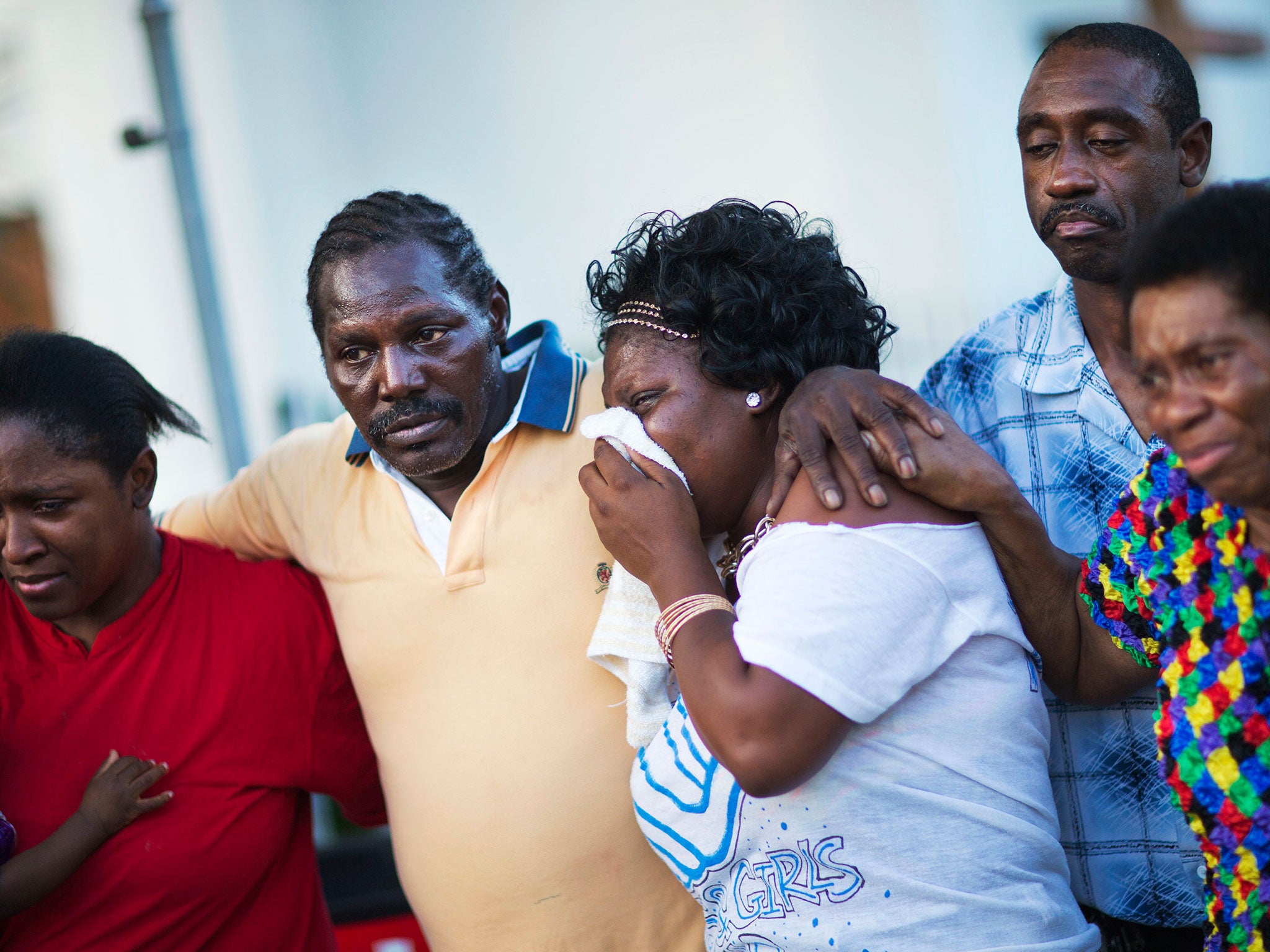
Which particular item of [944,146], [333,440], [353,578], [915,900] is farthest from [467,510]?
[944,146]

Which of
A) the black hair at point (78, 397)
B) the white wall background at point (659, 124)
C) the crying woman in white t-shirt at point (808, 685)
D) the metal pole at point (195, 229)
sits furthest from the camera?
the white wall background at point (659, 124)

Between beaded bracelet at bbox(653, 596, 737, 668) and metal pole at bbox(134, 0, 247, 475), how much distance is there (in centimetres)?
196

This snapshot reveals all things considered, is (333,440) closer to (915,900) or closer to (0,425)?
(0,425)

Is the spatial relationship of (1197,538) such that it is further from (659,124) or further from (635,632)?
(659,124)

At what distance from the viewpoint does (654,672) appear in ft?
6.54

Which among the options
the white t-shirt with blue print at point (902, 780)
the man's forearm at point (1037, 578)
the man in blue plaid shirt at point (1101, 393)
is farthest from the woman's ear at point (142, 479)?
the man in blue plaid shirt at point (1101, 393)

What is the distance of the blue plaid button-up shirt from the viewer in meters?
2.14

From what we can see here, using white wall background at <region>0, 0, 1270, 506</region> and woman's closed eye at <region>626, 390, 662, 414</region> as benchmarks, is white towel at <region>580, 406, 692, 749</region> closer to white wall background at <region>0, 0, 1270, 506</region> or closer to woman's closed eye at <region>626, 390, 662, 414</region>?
woman's closed eye at <region>626, 390, 662, 414</region>

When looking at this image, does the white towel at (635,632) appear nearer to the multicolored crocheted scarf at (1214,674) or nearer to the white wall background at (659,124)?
the multicolored crocheted scarf at (1214,674)

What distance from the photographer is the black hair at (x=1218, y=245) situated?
1296 mm

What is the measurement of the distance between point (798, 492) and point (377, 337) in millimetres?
1024

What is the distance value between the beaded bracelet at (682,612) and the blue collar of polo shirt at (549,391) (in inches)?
28.5

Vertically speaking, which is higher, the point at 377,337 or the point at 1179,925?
the point at 377,337

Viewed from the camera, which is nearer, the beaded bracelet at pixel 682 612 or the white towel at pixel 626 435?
the beaded bracelet at pixel 682 612
